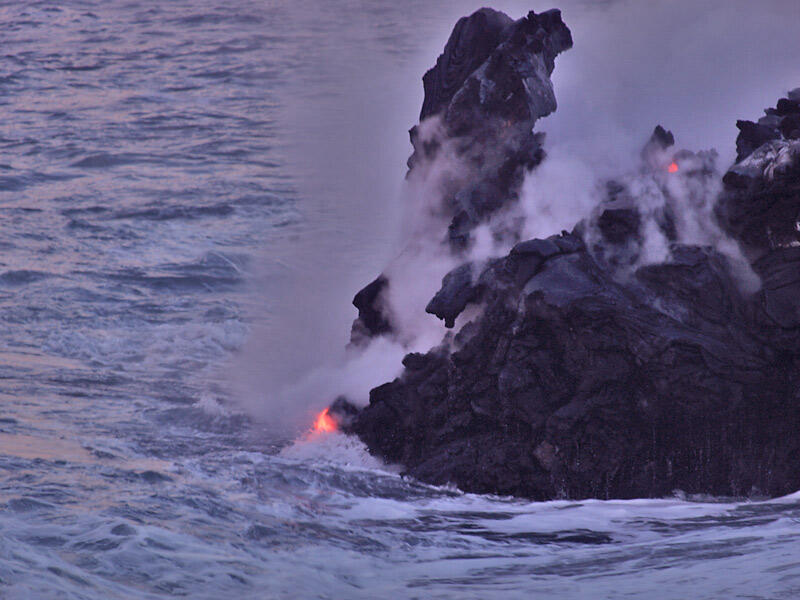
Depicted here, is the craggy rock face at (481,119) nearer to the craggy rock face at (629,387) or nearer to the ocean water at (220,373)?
the craggy rock face at (629,387)

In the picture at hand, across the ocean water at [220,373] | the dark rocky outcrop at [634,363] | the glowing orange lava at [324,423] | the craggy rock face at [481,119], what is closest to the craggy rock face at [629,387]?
the dark rocky outcrop at [634,363]

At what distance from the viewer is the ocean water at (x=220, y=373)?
783cm

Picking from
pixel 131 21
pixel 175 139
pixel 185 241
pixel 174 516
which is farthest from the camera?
pixel 131 21

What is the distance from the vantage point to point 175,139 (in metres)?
25.9

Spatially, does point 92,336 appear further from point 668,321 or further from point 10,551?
point 668,321

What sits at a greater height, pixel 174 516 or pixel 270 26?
pixel 270 26

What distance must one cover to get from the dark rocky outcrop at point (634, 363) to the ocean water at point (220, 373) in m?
0.32

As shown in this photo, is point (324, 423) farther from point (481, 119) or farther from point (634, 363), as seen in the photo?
point (481, 119)

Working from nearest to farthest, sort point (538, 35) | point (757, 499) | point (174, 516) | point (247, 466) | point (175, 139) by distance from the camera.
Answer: point (174, 516) → point (757, 499) → point (247, 466) → point (538, 35) → point (175, 139)

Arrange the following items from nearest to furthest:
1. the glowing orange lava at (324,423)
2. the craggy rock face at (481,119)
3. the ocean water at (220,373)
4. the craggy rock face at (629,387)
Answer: the ocean water at (220,373)
the craggy rock face at (629,387)
the glowing orange lava at (324,423)
the craggy rock face at (481,119)

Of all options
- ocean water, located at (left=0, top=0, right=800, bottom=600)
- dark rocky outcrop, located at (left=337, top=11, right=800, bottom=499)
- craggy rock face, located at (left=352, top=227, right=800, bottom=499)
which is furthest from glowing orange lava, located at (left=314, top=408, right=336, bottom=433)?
craggy rock face, located at (left=352, top=227, right=800, bottom=499)

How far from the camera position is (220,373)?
44.7 ft

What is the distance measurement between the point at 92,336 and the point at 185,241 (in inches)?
209

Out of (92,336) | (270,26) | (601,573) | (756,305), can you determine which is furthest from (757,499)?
(270,26)
